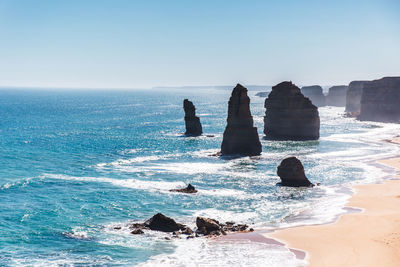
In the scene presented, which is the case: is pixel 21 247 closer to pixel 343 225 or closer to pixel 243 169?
pixel 343 225

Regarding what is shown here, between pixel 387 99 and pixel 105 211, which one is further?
pixel 387 99

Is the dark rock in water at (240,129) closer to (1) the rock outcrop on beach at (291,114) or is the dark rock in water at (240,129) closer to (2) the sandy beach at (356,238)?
(1) the rock outcrop on beach at (291,114)

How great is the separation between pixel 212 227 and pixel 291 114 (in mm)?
68526

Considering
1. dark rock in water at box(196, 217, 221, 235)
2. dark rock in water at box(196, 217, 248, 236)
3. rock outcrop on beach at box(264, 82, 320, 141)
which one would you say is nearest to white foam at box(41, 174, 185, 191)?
dark rock in water at box(196, 217, 248, 236)

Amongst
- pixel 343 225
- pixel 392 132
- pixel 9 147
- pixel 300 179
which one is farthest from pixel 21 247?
pixel 392 132

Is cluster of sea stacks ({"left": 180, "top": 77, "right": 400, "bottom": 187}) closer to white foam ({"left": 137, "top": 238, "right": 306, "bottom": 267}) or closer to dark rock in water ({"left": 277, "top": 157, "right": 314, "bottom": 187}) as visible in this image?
dark rock in water ({"left": 277, "top": 157, "right": 314, "bottom": 187})

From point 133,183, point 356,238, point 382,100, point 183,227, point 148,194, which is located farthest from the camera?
point 382,100

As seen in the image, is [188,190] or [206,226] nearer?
[206,226]

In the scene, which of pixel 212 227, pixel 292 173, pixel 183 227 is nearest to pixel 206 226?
pixel 212 227

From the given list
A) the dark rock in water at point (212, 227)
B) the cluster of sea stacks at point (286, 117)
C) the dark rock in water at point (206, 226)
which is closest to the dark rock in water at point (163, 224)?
the dark rock in water at point (206, 226)

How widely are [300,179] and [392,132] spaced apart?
80.5 meters

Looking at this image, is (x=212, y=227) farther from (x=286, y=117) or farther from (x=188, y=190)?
(x=286, y=117)

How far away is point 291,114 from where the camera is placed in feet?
340

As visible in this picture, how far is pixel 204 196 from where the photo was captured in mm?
52875
